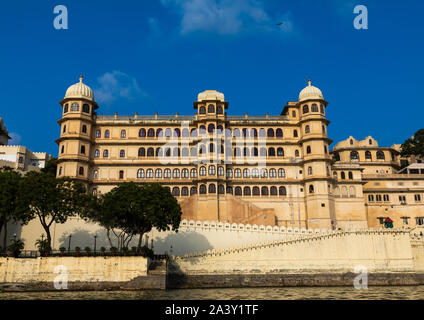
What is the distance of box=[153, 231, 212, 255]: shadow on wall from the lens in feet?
156

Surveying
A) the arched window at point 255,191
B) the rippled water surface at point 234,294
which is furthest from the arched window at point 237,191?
the rippled water surface at point 234,294

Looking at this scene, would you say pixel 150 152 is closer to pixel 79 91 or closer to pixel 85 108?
pixel 85 108

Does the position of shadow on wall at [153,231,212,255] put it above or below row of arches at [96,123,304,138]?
below

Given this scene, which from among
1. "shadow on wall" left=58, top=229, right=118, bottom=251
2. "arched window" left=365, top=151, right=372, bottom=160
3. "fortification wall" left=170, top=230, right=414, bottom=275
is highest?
"arched window" left=365, top=151, right=372, bottom=160

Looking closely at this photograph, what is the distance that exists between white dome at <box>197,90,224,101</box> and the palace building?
186 millimetres

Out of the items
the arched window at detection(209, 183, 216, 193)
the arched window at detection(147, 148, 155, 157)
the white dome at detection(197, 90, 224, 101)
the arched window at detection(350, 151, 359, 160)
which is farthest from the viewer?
the arched window at detection(350, 151, 359, 160)

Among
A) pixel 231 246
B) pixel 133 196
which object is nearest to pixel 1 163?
pixel 133 196

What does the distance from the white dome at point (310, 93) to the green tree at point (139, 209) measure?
104 feet

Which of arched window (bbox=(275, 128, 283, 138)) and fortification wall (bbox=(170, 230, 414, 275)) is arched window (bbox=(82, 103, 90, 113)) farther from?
arched window (bbox=(275, 128, 283, 138))

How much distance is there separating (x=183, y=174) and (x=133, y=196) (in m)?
22.5

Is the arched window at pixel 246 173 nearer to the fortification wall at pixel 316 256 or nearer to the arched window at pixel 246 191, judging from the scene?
the arched window at pixel 246 191

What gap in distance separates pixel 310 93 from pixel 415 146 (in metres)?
29.4

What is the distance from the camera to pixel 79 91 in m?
61.2

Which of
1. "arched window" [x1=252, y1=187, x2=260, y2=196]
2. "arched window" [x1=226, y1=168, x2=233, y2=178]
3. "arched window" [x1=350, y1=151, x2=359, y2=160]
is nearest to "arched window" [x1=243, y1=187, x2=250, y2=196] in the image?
"arched window" [x1=252, y1=187, x2=260, y2=196]
